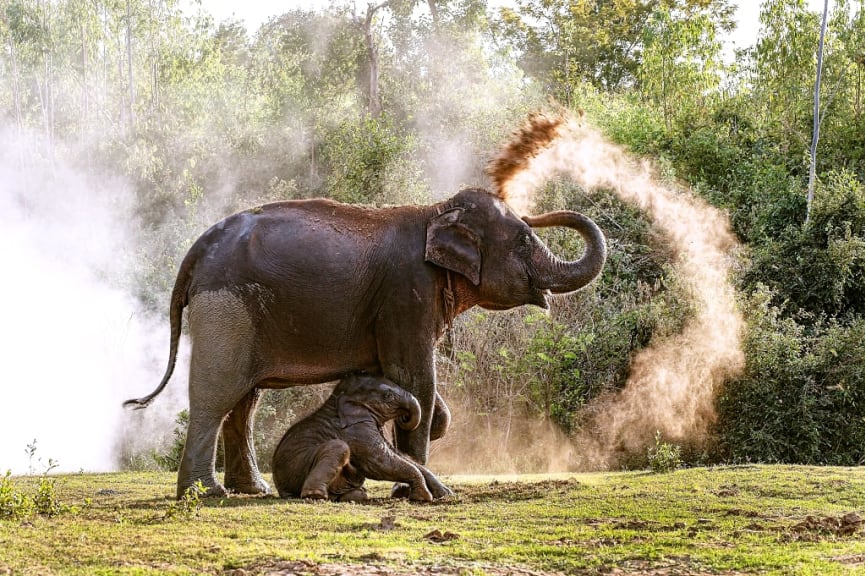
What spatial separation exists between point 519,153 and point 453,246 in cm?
239

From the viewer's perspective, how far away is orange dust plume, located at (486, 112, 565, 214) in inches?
519

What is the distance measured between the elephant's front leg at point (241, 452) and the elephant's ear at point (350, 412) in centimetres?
136

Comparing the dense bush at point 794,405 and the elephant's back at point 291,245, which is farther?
the dense bush at point 794,405

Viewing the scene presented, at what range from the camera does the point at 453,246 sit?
1138cm

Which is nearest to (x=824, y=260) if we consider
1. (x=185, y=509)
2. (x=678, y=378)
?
(x=678, y=378)

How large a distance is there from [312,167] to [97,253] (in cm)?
851

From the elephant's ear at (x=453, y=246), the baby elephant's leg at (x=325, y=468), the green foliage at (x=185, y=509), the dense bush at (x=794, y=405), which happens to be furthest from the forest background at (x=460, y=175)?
the green foliage at (x=185, y=509)

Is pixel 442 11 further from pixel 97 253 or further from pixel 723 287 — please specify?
pixel 723 287

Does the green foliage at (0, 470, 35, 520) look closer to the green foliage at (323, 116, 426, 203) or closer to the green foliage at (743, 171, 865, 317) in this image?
the green foliage at (743, 171, 865, 317)

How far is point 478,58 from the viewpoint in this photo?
4262cm

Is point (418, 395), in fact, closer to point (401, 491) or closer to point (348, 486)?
point (401, 491)

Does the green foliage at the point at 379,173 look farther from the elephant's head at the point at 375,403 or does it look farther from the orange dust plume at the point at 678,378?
the elephant's head at the point at 375,403

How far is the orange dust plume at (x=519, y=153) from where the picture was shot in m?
13.2

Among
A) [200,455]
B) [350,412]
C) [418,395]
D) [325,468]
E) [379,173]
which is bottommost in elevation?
[325,468]
